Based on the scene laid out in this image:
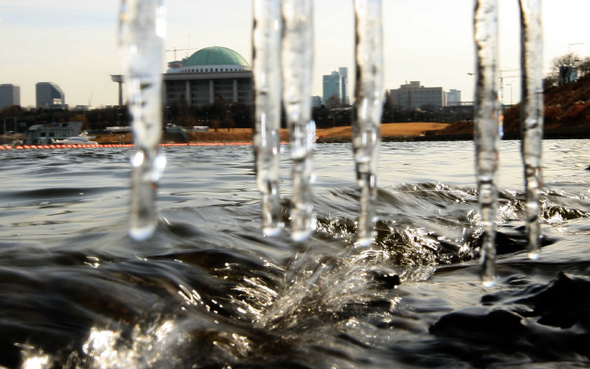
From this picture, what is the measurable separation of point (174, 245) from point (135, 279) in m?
1.60

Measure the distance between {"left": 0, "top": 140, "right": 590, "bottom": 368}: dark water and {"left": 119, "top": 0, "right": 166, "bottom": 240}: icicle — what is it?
2562 millimetres

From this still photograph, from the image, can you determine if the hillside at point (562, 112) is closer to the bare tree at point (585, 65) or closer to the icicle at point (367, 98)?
the bare tree at point (585, 65)

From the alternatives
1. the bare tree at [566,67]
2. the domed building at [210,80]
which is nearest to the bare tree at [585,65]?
the bare tree at [566,67]

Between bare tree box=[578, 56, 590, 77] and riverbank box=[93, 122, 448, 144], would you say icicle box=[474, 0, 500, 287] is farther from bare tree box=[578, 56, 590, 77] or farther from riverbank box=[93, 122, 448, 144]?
bare tree box=[578, 56, 590, 77]

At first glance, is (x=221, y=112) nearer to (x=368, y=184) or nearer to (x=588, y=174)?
(x=588, y=174)

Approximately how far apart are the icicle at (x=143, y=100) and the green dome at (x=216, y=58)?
19201cm

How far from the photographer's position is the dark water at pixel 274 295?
12.8ft

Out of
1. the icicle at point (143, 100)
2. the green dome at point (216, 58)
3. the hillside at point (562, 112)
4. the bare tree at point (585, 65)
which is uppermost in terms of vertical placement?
the green dome at point (216, 58)

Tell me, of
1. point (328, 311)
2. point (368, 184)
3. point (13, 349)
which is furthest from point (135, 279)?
point (368, 184)

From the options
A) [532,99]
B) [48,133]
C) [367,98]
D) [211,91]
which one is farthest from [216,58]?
[367,98]

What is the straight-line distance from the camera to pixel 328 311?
202 inches

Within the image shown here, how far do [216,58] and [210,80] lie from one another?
48.9ft

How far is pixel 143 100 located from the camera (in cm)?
154

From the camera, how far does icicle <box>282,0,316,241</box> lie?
191 centimetres
